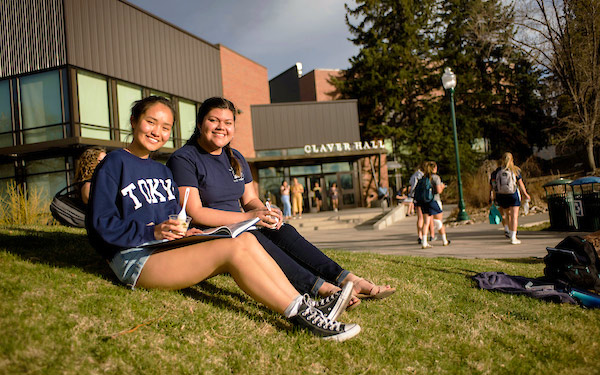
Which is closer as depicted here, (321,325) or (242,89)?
(321,325)

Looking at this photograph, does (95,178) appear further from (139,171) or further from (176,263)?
(176,263)

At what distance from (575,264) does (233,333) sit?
3335 mm

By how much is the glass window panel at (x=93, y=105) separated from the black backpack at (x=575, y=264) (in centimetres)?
1589

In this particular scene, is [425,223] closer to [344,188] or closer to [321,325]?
[321,325]

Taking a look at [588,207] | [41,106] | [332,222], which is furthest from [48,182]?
[588,207]

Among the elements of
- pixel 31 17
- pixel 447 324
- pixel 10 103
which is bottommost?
pixel 447 324

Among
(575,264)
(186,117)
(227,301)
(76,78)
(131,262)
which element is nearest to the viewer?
(131,262)

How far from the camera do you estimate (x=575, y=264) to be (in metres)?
3.77

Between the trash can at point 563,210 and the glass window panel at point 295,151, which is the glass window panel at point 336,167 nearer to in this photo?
the glass window panel at point 295,151

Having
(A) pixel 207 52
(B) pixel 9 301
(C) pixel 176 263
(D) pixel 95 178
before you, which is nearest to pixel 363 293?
(C) pixel 176 263

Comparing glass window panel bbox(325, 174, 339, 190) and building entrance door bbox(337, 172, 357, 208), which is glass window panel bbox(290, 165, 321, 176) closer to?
glass window panel bbox(325, 174, 339, 190)

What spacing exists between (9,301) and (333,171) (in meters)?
24.6

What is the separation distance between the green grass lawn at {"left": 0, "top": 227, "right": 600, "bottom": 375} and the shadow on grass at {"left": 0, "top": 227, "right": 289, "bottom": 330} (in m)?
0.02

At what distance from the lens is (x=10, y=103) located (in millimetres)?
15672
